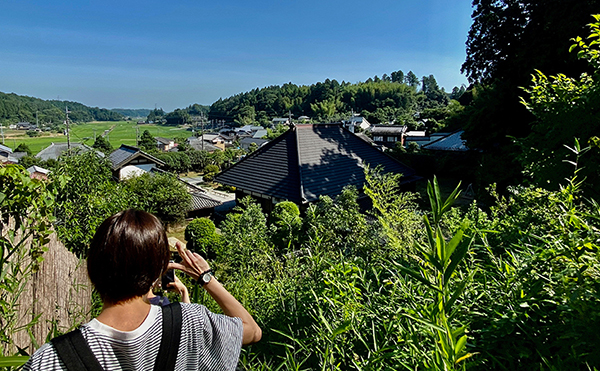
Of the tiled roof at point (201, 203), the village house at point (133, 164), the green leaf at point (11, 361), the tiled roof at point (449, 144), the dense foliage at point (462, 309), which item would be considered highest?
the green leaf at point (11, 361)

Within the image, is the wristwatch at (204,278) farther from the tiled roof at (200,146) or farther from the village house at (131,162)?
the tiled roof at (200,146)

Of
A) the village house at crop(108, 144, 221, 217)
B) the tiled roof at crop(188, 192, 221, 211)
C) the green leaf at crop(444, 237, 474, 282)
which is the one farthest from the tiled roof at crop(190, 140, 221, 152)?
the green leaf at crop(444, 237, 474, 282)

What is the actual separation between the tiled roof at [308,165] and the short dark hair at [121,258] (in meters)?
9.72

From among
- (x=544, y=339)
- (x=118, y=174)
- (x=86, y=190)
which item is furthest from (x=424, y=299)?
(x=118, y=174)

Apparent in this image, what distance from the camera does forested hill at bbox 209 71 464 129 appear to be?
7012 cm

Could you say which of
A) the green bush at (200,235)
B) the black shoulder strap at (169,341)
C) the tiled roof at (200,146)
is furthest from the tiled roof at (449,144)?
the tiled roof at (200,146)

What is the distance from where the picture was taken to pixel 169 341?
100 cm

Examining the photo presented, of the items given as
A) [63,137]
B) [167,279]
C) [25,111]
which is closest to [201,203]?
[167,279]

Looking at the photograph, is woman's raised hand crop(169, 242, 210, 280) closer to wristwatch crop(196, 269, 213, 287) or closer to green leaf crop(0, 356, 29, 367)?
wristwatch crop(196, 269, 213, 287)

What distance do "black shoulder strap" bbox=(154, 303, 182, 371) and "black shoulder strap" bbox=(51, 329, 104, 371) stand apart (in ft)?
0.54

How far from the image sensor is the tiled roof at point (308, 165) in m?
11.6

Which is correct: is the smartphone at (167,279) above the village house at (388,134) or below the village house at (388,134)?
above

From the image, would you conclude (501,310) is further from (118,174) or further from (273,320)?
(118,174)

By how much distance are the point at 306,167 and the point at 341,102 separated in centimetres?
6946
